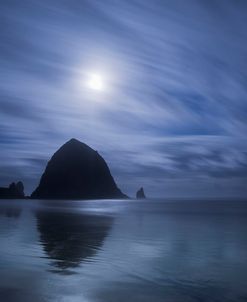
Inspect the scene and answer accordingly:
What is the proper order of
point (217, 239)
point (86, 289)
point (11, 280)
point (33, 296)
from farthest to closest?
1. point (217, 239)
2. point (11, 280)
3. point (86, 289)
4. point (33, 296)

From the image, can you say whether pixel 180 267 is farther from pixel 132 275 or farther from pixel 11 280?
pixel 11 280

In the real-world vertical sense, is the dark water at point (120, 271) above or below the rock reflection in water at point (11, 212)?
below

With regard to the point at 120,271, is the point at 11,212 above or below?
above

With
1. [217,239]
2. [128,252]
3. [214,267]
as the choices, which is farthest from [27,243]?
[217,239]

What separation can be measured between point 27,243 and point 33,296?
16.6 metres

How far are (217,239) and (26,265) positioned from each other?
22556 mm

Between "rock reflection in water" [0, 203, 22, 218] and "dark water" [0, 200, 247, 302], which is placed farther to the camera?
"rock reflection in water" [0, 203, 22, 218]

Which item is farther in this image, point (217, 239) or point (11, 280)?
point (217, 239)

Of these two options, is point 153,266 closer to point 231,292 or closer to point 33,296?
Answer: point 231,292

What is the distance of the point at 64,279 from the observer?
17.7 m

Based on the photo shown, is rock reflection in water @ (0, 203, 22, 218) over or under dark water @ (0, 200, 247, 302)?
→ over

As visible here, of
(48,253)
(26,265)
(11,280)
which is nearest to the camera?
(11,280)

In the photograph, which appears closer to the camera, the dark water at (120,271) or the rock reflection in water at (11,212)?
the dark water at (120,271)

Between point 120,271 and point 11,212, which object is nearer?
point 120,271
